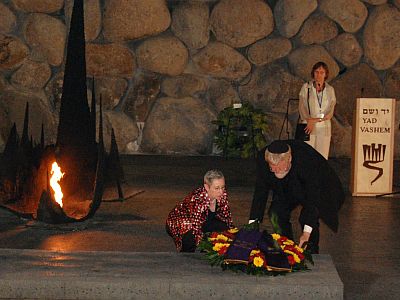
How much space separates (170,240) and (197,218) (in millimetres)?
1572

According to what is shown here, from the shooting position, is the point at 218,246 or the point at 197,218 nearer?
the point at 218,246

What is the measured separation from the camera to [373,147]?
13.3 meters

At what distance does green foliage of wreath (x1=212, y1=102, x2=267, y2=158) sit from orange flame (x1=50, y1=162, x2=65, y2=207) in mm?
7064

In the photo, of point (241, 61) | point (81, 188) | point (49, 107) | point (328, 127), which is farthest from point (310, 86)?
point (49, 107)

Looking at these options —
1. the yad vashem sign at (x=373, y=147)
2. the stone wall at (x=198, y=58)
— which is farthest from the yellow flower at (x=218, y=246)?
the stone wall at (x=198, y=58)

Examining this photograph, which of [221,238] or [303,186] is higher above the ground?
[303,186]

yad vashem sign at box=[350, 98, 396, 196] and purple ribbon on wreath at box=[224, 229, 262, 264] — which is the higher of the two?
purple ribbon on wreath at box=[224, 229, 262, 264]

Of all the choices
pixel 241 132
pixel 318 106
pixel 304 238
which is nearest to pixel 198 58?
pixel 241 132

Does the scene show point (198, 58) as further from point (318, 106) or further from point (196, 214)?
point (196, 214)

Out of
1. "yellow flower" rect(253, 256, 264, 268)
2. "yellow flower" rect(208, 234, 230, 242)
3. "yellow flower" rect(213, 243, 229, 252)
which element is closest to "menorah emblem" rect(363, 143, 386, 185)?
"yellow flower" rect(208, 234, 230, 242)

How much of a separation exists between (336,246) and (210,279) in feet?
9.26

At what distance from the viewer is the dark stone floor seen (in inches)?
333

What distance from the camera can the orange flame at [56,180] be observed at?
10562mm

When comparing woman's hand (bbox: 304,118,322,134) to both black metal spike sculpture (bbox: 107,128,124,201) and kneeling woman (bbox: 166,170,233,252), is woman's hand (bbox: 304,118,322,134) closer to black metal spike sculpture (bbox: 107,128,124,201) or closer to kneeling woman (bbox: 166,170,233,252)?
black metal spike sculpture (bbox: 107,128,124,201)
